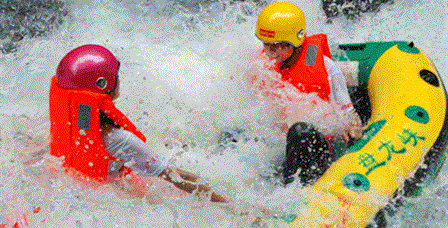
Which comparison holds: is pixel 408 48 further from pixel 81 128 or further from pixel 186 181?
pixel 81 128

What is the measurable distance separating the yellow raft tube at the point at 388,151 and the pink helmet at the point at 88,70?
1.40 metres

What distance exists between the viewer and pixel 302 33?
11.0 ft

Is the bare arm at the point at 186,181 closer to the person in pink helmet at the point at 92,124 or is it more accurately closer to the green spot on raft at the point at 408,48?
the person in pink helmet at the point at 92,124

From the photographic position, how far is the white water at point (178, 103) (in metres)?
2.68

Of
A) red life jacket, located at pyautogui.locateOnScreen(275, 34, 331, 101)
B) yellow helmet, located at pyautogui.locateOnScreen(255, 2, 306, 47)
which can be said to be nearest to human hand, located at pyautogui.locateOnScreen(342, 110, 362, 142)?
red life jacket, located at pyautogui.locateOnScreen(275, 34, 331, 101)

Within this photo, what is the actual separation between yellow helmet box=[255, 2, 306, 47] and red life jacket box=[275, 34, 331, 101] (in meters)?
0.12

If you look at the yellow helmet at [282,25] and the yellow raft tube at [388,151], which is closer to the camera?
the yellow raft tube at [388,151]

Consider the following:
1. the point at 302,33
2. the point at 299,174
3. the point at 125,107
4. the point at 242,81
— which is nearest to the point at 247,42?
the point at 242,81

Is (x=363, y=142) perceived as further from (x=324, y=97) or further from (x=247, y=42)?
(x=247, y=42)

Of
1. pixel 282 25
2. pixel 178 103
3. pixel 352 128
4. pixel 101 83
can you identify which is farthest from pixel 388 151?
pixel 101 83

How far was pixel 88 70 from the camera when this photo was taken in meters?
2.31

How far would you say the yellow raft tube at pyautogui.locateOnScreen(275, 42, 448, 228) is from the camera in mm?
2922

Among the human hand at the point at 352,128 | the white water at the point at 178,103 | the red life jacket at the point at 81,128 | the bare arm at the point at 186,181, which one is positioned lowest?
the white water at the point at 178,103

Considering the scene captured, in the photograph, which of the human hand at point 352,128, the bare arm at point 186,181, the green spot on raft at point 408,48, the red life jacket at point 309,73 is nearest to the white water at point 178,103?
the bare arm at point 186,181
